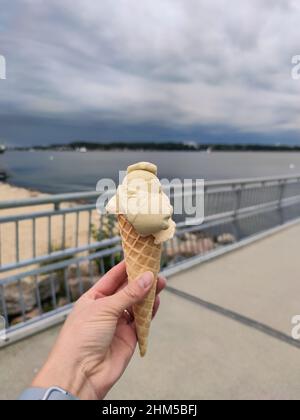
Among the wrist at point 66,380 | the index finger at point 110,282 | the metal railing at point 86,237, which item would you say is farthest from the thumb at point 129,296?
the metal railing at point 86,237

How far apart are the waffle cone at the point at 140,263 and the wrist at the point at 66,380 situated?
481 millimetres

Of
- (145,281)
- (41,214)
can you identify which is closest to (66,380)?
(145,281)

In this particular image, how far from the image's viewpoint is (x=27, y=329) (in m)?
3.84

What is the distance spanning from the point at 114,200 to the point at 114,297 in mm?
483

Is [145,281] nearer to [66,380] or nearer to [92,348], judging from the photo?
[92,348]

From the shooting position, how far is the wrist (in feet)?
4.77

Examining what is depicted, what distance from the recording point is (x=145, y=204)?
1678 millimetres

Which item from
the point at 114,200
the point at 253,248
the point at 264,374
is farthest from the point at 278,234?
the point at 114,200

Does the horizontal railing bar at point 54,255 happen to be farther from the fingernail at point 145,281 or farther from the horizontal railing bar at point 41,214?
the fingernail at point 145,281

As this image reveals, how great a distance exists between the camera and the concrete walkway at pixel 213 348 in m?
3.14

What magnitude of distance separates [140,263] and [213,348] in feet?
7.11

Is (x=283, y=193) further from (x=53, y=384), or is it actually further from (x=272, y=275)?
(x=53, y=384)

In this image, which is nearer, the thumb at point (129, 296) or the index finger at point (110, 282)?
the thumb at point (129, 296)
